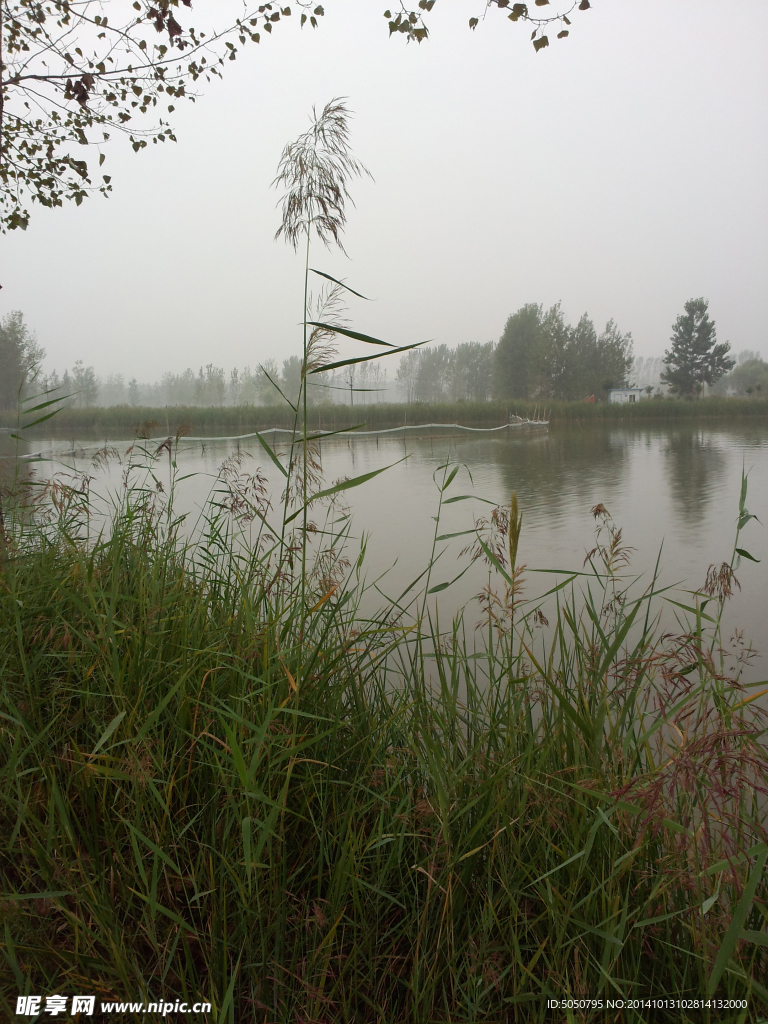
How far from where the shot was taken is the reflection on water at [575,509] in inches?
172

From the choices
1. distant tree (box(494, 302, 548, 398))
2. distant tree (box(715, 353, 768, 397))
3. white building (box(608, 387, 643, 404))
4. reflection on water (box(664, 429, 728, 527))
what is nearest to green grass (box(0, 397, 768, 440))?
white building (box(608, 387, 643, 404))

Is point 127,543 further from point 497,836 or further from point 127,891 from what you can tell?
point 497,836

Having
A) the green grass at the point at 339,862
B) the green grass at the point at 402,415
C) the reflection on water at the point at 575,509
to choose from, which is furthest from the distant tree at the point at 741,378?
the green grass at the point at 339,862

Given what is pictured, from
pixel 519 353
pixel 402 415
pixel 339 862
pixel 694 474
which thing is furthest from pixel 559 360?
pixel 339 862

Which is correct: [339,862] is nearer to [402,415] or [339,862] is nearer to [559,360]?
[402,415]

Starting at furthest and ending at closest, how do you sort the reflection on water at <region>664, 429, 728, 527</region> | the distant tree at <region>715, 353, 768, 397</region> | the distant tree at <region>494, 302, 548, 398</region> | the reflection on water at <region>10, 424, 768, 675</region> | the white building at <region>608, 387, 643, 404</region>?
the distant tree at <region>715, 353, 768, 397</region> < the distant tree at <region>494, 302, 548, 398</region> < the white building at <region>608, 387, 643, 404</region> < the reflection on water at <region>664, 429, 728, 527</region> < the reflection on water at <region>10, 424, 768, 675</region>

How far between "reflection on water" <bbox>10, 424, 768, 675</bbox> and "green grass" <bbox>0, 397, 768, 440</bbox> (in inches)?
482

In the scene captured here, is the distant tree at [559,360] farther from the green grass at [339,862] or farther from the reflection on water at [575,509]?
the green grass at [339,862]

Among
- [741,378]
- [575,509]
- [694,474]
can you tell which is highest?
[741,378]

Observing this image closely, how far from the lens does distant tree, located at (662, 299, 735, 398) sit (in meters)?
39.8

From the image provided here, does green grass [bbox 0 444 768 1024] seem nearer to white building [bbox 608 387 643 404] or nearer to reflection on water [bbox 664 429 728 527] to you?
reflection on water [bbox 664 429 728 527]

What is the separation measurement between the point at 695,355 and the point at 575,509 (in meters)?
39.9

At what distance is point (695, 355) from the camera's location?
40.2 metres

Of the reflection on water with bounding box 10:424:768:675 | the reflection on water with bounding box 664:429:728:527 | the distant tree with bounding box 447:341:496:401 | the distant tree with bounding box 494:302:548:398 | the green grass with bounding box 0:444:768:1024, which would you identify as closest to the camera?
the green grass with bounding box 0:444:768:1024
